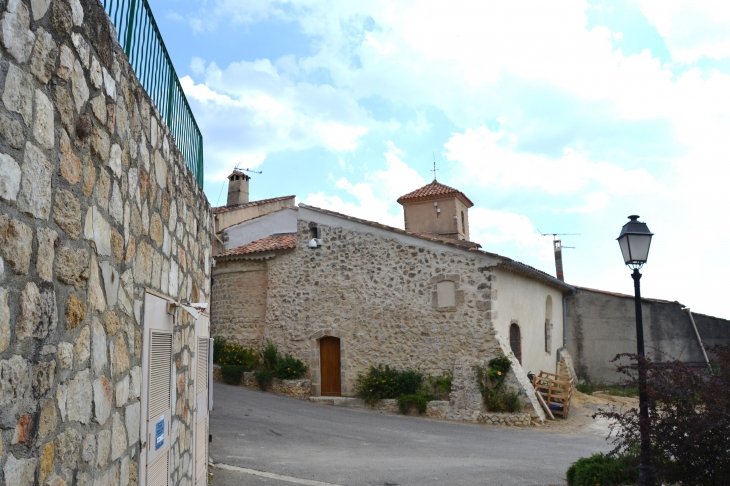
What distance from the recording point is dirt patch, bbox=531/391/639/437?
14062mm

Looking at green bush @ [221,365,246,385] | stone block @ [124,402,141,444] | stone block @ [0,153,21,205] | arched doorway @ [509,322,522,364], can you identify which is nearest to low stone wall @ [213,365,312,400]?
green bush @ [221,365,246,385]

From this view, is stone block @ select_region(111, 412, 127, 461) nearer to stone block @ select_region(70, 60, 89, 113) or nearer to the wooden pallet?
stone block @ select_region(70, 60, 89, 113)

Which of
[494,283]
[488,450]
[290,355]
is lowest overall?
[488,450]

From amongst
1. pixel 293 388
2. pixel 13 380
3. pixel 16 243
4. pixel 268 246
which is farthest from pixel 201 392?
pixel 268 246

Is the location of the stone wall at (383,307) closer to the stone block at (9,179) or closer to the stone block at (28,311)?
the stone block at (28,311)

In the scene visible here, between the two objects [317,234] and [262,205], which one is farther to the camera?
[262,205]

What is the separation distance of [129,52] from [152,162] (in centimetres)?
70

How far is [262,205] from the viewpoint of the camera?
26.2m

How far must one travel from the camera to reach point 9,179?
1984mm

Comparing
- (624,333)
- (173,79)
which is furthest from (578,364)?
(173,79)

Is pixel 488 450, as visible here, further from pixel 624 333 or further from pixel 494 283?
pixel 624 333

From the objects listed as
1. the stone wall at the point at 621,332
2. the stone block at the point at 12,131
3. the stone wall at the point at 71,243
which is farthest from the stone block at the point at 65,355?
the stone wall at the point at 621,332

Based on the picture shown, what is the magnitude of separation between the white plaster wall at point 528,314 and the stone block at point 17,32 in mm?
14047

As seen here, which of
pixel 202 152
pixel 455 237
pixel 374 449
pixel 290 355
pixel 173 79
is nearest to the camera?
pixel 173 79
